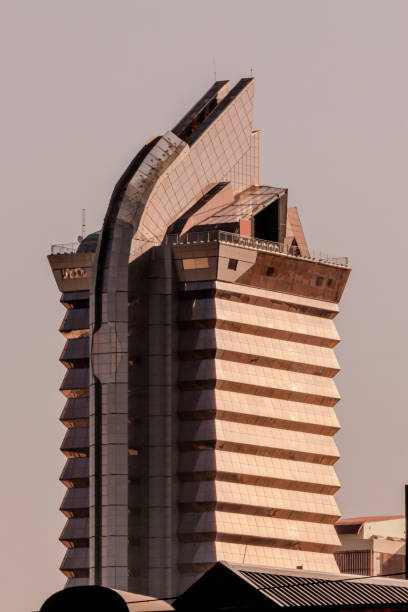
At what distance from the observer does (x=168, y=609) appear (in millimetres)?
157750

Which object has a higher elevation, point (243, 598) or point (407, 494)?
point (407, 494)

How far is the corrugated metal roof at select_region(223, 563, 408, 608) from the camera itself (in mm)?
159875

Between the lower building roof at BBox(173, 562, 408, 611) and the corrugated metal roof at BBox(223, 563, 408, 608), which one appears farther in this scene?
the corrugated metal roof at BBox(223, 563, 408, 608)

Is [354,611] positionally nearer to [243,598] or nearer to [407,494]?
[243,598]

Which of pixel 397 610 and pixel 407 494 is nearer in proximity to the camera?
pixel 397 610

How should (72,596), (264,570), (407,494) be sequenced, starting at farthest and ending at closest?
Answer: 1. (407,494)
2. (264,570)
3. (72,596)

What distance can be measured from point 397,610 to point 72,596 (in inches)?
968

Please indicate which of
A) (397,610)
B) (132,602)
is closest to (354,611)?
(397,610)

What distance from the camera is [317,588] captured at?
164 m

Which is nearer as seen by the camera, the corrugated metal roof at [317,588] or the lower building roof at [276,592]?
the lower building roof at [276,592]

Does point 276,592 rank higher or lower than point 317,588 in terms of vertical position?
lower

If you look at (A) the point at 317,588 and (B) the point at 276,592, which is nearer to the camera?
(B) the point at 276,592

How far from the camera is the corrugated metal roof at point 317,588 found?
6294 inches

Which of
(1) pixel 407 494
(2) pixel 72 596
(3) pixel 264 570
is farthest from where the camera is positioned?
(1) pixel 407 494
